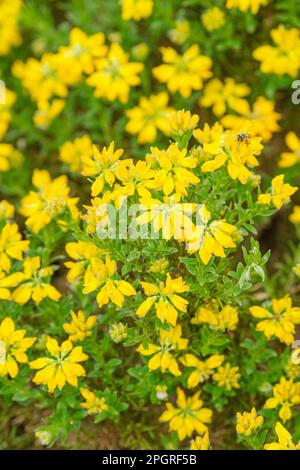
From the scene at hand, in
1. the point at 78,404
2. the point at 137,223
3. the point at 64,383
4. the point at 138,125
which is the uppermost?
the point at 137,223

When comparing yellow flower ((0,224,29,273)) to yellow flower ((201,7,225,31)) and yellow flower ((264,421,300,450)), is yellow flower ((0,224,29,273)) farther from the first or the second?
yellow flower ((201,7,225,31))

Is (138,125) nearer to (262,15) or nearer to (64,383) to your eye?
(262,15)

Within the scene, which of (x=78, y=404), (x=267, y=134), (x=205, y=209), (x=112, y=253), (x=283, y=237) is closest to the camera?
(x=205, y=209)

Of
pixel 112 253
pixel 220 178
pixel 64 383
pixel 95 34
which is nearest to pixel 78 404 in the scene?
pixel 64 383

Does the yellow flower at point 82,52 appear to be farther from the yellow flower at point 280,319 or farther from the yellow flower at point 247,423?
the yellow flower at point 247,423

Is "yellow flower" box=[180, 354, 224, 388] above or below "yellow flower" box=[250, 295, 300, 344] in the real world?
below

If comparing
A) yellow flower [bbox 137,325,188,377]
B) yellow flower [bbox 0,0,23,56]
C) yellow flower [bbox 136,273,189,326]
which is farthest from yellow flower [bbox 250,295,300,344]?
yellow flower [bbox 0,0,23,56]

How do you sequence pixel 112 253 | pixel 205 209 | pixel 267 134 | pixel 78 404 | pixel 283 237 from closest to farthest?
pixel 205 209
pixel 112 253
pixel 78 404
pixel 267 134
pixel 283 237

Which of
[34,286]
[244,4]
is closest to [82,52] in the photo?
[244,4]
